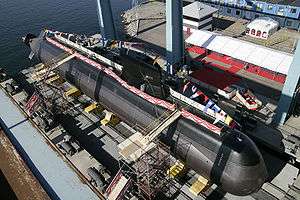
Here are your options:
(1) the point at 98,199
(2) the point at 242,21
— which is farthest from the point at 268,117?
(2) the point at 242,21

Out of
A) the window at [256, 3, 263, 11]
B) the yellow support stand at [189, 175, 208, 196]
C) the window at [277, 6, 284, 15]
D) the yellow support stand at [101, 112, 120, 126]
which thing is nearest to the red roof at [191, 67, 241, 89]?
the yellow support stand at [101, 112, 120, 126]

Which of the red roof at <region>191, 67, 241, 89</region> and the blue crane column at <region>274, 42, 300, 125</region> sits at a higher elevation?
the blue crane column at <region>274, 42, 300, 125</region>

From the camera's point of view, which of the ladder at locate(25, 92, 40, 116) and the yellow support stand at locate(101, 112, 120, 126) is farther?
the ladder at locate(25, 92, 40, 116)

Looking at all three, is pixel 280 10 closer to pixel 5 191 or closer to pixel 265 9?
pixel 265 9

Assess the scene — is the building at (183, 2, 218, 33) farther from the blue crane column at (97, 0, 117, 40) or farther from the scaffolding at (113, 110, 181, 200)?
the scaffolding at (113, 110, 181, 200)

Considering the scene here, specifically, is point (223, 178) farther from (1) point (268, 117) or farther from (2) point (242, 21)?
(2) point (242, 21)

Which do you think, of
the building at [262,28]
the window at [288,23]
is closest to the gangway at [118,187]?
the building at [262,28]

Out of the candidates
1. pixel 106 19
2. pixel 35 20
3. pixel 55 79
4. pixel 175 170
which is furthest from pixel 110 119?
pixel 35 20
